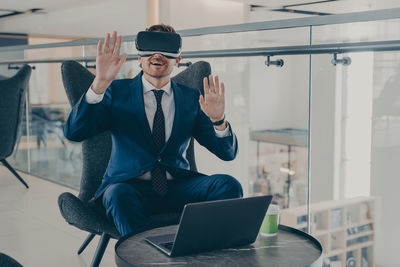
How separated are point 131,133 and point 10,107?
1986 mm

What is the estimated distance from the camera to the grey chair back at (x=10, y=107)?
138 inches

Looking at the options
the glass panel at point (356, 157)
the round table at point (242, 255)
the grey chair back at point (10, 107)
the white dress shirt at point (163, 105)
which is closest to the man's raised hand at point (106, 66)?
the white dress shirt at point (163, 105)

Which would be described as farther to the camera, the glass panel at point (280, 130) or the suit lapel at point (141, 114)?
the glass panel at point (280, 130)

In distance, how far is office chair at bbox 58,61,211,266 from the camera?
6.03ft

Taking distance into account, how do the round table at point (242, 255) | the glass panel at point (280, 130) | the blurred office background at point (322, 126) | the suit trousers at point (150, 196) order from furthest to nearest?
the glass panel at point (280, 130) < the blurred office background at point (322, 126) < the suit trousers at point (150, 196) < the round table at point (242, 255)

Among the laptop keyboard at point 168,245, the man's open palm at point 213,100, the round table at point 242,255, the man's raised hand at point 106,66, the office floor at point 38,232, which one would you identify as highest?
the man's raised hand at point 106,66

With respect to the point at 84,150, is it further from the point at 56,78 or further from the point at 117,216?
the point at 56,78

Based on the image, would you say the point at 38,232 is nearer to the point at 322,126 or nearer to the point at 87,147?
the point at 87,147

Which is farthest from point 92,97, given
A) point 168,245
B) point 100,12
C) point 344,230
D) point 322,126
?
point 100,12

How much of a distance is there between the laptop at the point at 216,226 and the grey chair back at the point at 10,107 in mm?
2529

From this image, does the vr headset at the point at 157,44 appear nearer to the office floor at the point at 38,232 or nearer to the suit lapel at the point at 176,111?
the suit lapel at the point at 176,111

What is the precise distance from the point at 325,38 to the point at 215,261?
1227mm

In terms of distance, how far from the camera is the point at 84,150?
2.16 metres

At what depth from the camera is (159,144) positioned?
6.26 feet
